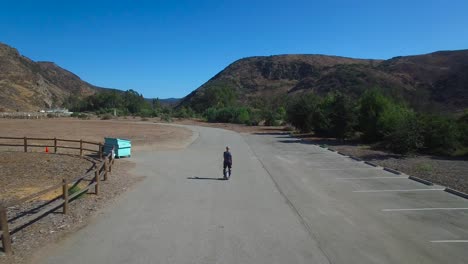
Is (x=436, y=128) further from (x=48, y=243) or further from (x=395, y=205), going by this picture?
(x=48, y=243)

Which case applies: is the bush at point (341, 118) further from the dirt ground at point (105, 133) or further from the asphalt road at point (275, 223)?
the asphalt road at point (275, 223)

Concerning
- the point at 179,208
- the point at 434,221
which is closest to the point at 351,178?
the point at 434,221

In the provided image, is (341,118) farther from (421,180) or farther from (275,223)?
(275,223)

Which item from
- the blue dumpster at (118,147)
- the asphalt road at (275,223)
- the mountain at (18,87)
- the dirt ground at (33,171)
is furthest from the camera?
the mountain at (18,87)

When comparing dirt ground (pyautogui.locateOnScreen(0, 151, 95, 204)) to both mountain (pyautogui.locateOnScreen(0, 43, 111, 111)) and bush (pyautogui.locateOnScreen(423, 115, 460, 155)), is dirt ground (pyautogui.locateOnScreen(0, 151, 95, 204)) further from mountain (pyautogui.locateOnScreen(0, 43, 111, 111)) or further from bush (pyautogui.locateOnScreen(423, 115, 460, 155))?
mountain (pyautogui.locateOnScreen(0, 43, 111, 111))

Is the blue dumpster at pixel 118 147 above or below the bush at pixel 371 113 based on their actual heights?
below

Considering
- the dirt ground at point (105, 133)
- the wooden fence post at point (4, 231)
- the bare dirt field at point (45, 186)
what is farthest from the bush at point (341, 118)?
the wooden fence post at point (4, 231)

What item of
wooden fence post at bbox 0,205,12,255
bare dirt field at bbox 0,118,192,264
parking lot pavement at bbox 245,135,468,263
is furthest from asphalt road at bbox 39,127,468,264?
wooden fence post at bbox 0,205,12,255

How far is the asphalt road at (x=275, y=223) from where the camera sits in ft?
24.6

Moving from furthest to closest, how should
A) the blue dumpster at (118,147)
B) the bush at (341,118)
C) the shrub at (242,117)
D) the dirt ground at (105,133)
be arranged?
the shrub at (242,117), the bush at (341,118), the dirt ground at (105,133), the blue dumpster at (118,147)

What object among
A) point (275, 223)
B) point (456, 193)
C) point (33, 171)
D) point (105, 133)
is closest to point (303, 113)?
point (105, 133)

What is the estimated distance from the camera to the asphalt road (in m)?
7.50

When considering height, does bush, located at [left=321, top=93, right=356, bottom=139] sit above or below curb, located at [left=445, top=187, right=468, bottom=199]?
above

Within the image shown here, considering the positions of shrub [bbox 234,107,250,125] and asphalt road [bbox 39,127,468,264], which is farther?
shrub [bbox 234,107,250,125]
